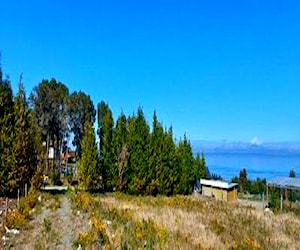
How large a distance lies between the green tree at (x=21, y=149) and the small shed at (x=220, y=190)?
1442 cm

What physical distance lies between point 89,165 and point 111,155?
1.81m

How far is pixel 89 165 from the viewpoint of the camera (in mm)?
29719

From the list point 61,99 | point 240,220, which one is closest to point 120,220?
point 240,220

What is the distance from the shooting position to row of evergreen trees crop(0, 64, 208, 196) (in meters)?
21.6

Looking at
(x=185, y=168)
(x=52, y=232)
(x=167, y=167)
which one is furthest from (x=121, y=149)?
(x=52, y=232)

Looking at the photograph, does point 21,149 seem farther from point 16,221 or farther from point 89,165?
point 16,221

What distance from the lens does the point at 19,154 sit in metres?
21.5

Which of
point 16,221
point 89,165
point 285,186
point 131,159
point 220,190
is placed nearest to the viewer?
point 16,221

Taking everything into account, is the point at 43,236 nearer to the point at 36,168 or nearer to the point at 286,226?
the point at 286,226

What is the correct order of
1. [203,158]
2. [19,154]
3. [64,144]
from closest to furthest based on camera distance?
[19,154] < [203,158] < [64,144]

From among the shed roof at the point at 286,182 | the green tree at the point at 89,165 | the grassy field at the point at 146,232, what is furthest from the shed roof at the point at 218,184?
the grassy field at the point at 146,232

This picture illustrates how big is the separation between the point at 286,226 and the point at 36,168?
13.3 metres

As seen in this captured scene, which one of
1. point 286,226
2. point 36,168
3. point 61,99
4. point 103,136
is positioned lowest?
point 286,226

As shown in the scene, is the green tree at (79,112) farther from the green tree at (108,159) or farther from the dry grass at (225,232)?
the dry grass at (225,232)
